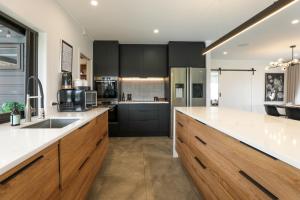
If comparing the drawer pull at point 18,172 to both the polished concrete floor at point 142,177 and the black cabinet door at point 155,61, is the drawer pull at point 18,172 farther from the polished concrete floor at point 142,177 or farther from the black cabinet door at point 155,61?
the black cabinet door at point 155,61

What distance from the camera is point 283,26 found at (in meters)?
3.78

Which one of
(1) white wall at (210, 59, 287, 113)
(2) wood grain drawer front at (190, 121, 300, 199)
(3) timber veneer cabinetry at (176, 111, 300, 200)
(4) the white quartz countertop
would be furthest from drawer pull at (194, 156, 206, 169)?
(1) white wall at (210, 59, 287, 113)

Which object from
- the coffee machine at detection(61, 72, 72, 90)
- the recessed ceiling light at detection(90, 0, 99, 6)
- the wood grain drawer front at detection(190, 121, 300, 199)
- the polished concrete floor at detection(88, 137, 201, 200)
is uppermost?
the recessed ceiling light at detection(90, 0, 99, 6)

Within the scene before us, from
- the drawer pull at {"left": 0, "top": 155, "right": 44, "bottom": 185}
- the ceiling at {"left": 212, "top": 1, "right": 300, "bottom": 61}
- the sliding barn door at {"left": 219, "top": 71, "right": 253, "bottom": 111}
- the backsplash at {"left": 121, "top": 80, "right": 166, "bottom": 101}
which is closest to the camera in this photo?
the drawer pull at {"left": 0, "top": 155, "right": 44, "bottom": 185}

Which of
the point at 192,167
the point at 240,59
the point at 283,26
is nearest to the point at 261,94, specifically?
the point at 240,59

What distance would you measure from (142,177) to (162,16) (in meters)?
2.64

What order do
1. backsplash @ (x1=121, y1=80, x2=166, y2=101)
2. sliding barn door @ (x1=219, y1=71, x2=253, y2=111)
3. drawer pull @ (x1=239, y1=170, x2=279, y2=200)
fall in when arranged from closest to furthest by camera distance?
1. drawer pull @ (x1=239, y1=170, x2=279, y2=200)
2. backsplash @ (x1=121, y1=80, x2=166, y2=101)
3. sliding barn door @ (x1=219, y1=71, x2=253, y2=111)

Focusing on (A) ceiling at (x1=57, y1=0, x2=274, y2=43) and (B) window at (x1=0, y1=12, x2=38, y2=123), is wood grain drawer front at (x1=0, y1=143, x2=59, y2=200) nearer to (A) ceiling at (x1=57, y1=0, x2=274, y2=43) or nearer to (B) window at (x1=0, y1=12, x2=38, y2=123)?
(B) window at (x1=0, y1=12, x2=38, y2=123)

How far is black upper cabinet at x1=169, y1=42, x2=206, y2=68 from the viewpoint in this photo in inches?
192

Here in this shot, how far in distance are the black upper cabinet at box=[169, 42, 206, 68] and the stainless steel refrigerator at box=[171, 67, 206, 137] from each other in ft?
0.55

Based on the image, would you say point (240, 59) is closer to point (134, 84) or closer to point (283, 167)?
point (134, 84)

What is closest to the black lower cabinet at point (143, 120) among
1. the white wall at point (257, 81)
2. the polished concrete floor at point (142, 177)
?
the polished concrete floor at point (142, 177)

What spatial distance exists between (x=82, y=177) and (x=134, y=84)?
12.9 ft

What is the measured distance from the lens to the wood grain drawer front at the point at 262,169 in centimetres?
75
